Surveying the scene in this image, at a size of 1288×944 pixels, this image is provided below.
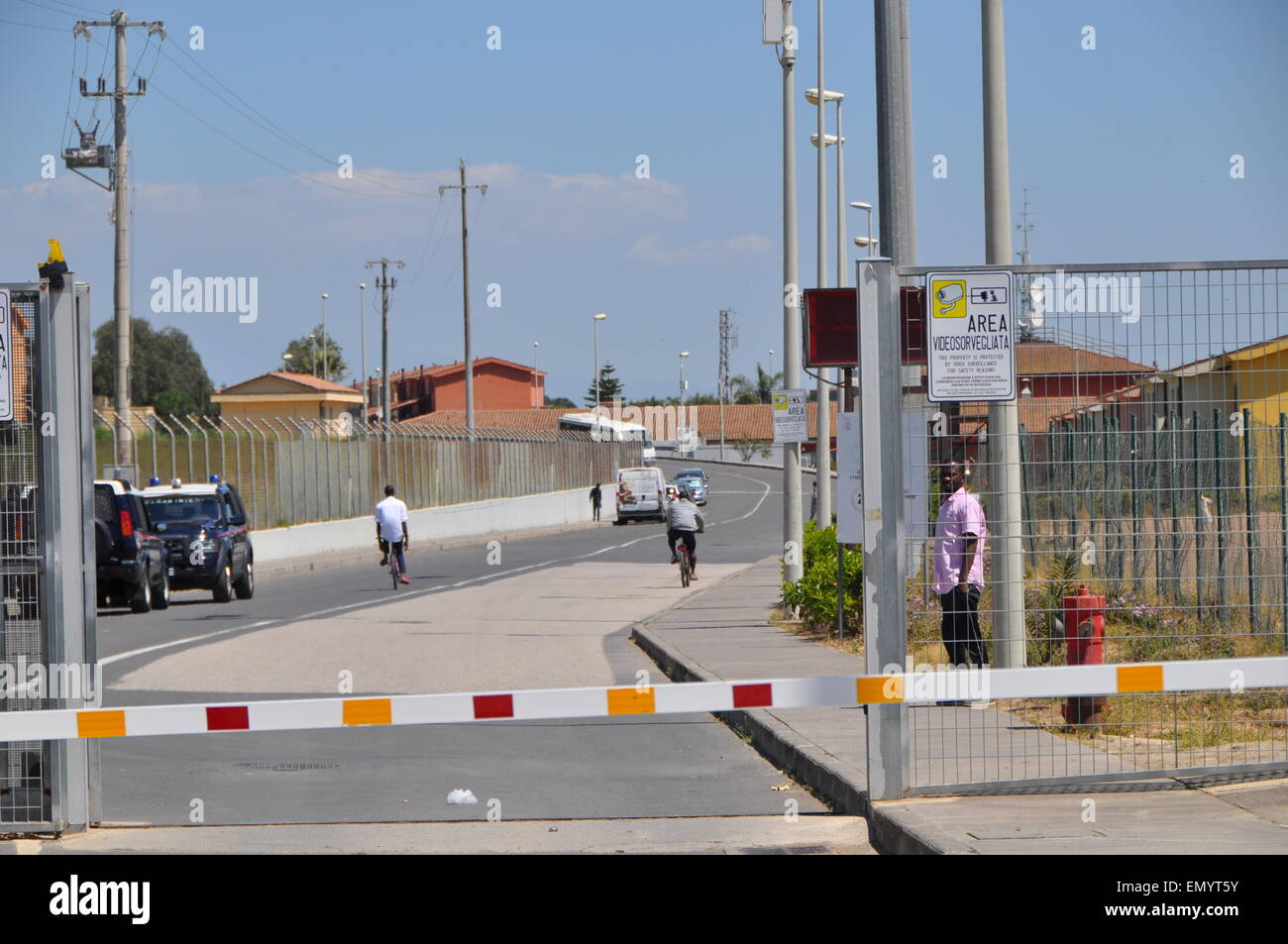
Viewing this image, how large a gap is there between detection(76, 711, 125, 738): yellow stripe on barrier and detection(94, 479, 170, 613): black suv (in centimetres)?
1562

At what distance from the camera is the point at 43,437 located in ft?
25.6

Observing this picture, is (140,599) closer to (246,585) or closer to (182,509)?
(182,509)

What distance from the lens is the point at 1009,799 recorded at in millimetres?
7867

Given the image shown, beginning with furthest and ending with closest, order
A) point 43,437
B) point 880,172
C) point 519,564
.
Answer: point 519,564 → point 880,172 → point 43,437

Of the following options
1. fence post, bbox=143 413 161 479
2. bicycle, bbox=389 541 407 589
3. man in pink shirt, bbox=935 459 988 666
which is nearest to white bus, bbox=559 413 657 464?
fence post, bbox=143 413 161 479

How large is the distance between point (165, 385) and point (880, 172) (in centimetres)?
11234

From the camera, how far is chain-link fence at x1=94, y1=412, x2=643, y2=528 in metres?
35.7

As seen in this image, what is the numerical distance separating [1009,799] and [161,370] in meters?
118

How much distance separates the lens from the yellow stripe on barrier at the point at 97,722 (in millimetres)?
7387

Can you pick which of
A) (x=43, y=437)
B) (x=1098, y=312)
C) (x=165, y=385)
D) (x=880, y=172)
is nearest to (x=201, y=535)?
(x=880, y=172)

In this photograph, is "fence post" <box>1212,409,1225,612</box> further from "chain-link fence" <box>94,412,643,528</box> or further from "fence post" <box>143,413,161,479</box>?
"fence post" <box>143,413,161,479</box>
